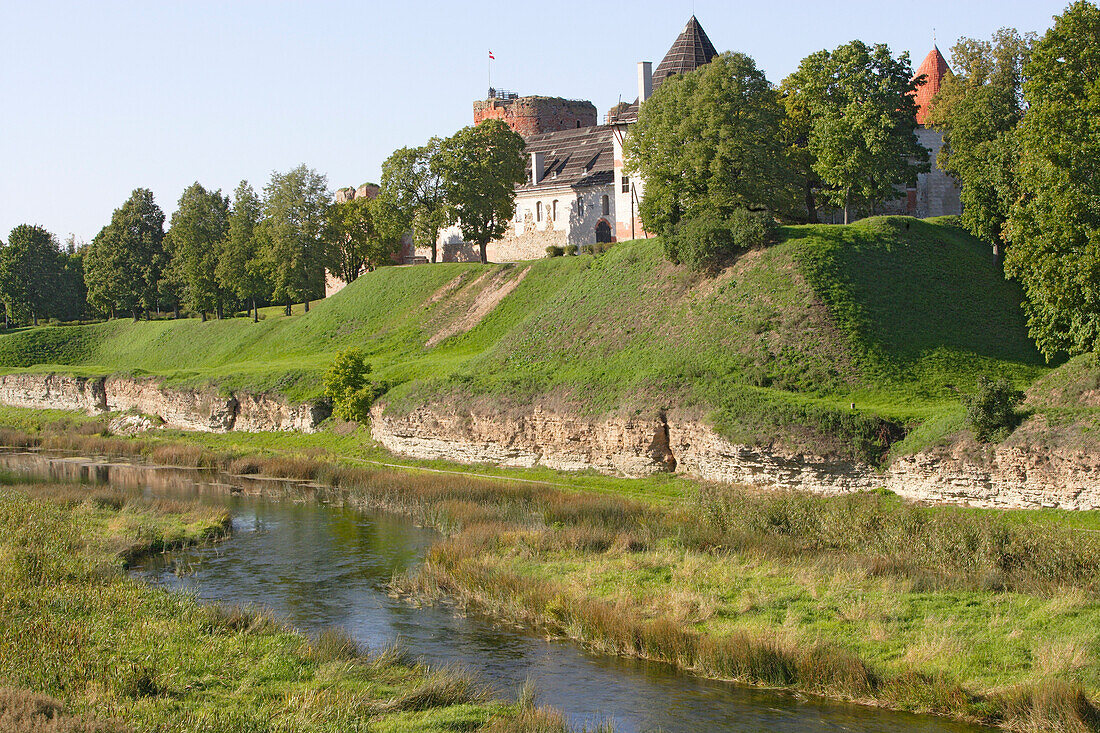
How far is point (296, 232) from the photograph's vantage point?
79812 mm

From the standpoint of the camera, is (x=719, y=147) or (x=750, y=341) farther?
(x=719, y=147)

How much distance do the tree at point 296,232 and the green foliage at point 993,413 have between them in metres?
59.6

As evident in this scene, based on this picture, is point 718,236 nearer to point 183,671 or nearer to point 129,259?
point 183,671

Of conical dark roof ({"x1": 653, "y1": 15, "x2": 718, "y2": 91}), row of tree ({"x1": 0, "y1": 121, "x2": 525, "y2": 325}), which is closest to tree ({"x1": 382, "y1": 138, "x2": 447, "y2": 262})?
row of tree ({"x1": 0, "y1": 121, "x2": 525, "y2": 325})

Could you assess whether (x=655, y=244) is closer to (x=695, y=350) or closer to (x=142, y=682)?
(x=695, y=350)

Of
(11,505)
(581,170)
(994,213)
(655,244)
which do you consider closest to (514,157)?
(581,170)

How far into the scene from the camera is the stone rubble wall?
28656 mm

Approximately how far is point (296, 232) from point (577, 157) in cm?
2329

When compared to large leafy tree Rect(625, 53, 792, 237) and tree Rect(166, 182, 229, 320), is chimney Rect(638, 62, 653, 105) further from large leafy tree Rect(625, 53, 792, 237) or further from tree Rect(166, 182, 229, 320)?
tree Rect(166, 182, 229, 320)

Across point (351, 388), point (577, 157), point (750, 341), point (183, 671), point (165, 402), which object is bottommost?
point (183, 671)

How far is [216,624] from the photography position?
63.7 ft

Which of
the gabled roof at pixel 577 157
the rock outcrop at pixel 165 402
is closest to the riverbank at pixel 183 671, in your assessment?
the rock outcrop at pixel 165 402

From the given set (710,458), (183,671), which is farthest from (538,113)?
(183,671)

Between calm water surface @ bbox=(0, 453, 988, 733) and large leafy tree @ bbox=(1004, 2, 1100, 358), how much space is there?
2052 cm
